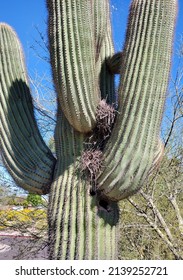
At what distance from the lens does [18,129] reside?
302 cm

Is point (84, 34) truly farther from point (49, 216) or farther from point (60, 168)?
point (49, 216)

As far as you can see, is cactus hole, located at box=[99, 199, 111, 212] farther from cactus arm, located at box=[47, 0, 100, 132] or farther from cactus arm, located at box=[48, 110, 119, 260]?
cactus arm, located at box=[47, 0, 100, 132]

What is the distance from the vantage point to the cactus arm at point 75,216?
260 cm

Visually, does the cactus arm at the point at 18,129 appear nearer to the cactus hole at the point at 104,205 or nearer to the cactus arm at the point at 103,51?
the cactus hole at the point at 104,205

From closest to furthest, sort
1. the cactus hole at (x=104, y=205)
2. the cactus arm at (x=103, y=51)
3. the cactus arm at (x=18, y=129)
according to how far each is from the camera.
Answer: the cactus hole at (x=104, y=205) < the cactus arm at (x=18, y=129) < the cactus arm at (x=103, y=51)

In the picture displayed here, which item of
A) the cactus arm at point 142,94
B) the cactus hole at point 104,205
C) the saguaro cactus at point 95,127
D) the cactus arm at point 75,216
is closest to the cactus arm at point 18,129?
the saguaro cactus at point 95,127

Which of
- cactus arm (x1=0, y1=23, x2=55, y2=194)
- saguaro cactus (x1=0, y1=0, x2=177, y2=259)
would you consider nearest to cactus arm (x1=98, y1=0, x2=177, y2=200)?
saguaro cactus (x1=0, y1=0, x2=177, y2=259)

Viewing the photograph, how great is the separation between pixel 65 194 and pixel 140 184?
1.73 feet

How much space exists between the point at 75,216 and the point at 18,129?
854 mm

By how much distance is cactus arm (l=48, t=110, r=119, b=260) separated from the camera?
260 centimetres

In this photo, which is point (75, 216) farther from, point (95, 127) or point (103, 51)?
point (103, 51)

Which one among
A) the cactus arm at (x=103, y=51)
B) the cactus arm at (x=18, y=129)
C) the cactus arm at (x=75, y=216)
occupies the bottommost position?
the cactus arm at (x=75, y=216)

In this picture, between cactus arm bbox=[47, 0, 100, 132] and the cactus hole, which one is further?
the cactus hole

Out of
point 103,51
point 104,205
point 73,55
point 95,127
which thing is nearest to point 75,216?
point 104,205
